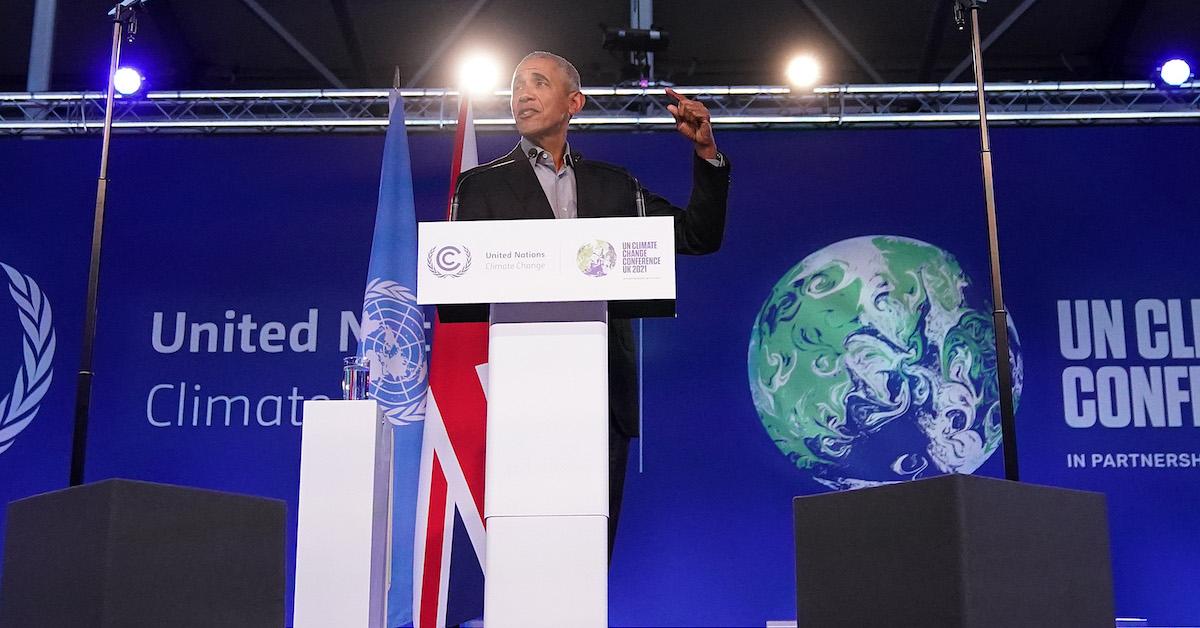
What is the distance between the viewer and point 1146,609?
4750 millimetres

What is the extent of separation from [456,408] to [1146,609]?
2956mm

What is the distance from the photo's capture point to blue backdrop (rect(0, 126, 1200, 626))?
4.89m

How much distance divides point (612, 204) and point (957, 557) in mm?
1280

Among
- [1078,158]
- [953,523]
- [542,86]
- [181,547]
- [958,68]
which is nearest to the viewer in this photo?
[953,523]

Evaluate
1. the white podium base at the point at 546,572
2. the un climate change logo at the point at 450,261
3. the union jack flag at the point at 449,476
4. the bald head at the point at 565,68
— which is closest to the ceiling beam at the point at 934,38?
the union jack flag at the point at 449,476

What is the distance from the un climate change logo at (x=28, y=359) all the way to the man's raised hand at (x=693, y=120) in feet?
12.2

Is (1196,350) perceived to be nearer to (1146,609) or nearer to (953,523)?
(1146,609)

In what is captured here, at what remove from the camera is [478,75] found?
5.00m

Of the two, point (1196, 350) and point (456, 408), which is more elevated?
point (1196, 350)

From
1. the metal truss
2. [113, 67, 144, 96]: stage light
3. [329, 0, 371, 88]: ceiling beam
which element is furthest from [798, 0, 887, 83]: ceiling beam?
[113, 67, 144, 96]: stage light

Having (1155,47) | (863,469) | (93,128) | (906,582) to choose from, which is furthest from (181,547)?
(1155,47)

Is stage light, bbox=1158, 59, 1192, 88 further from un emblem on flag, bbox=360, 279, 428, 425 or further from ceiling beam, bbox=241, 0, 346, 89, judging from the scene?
ceiling beam, bbox=241, 0, 346, 89

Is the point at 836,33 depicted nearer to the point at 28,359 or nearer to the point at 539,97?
the point at 539,97

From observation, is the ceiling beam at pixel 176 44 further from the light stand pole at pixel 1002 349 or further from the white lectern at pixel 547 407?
the white lectern at pixel 547 407
